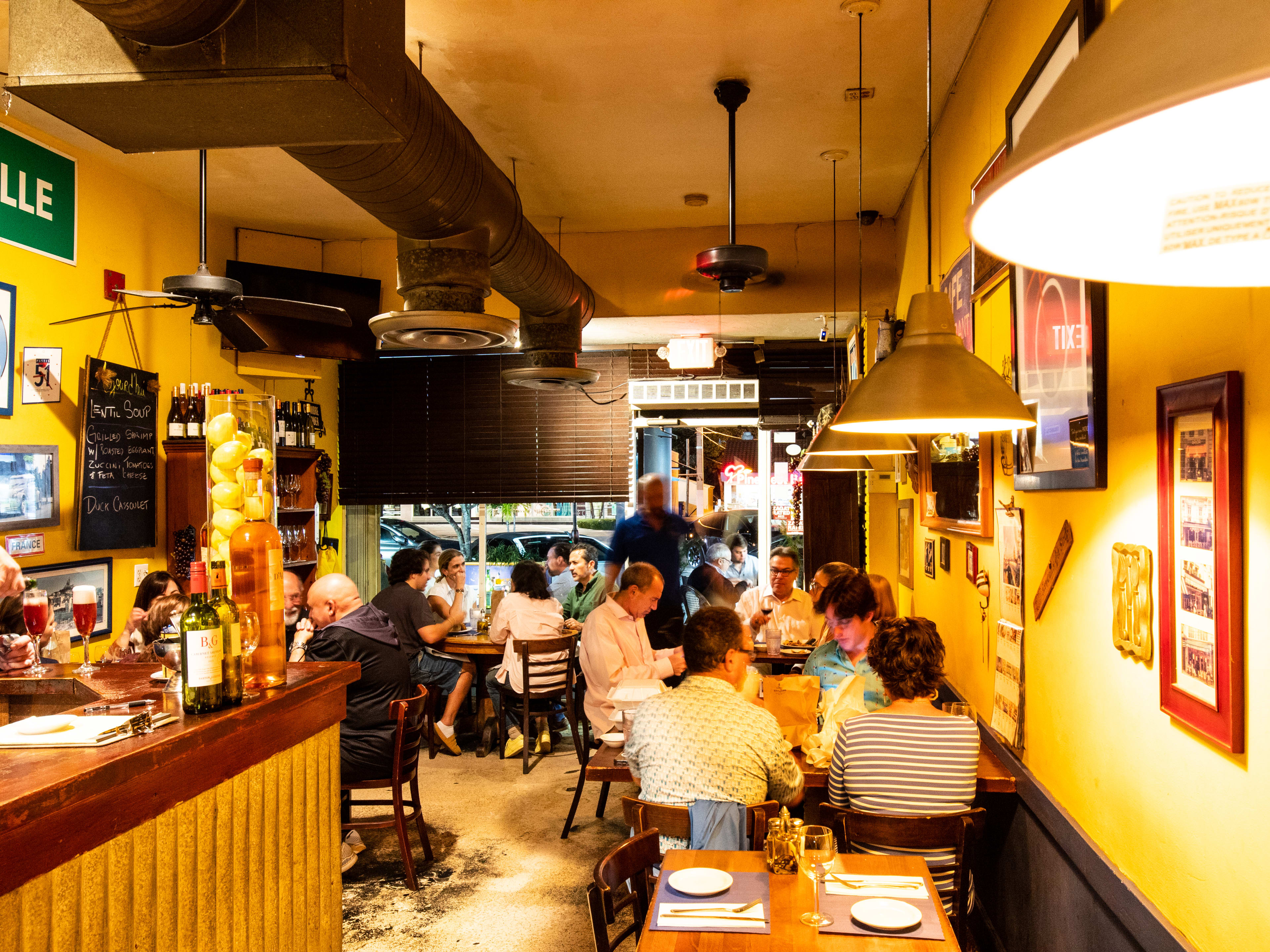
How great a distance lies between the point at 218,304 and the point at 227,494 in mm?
2191

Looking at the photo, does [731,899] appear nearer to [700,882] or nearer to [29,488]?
[700,882]

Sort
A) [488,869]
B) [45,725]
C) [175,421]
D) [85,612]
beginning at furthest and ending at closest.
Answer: [175,421]
[488,869]
[85,612]
[45,725]

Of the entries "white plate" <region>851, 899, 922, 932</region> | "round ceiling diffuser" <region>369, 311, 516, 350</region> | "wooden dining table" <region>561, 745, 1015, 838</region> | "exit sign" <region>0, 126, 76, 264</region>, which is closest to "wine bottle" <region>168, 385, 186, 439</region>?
"exit sign" <region>0, 126, 76, 264</region>

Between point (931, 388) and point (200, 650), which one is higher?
point (931, 388)

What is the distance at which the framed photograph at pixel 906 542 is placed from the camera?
5.31 metres

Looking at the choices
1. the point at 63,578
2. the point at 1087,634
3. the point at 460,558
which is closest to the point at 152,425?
the point at 63,578

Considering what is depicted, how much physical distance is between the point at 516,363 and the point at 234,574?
16.7ft

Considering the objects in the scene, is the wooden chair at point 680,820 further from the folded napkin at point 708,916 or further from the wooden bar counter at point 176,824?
the wooden bar counter at point 176,824

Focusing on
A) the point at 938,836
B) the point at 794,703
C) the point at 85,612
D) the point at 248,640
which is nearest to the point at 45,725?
the point at 248,640

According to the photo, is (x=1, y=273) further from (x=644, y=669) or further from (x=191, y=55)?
(x=644, y=669)

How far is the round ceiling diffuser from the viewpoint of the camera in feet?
11.1

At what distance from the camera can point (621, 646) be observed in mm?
4707

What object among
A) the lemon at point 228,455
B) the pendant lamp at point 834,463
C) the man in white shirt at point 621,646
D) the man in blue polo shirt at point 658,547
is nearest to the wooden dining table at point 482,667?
the man in blue polo shirt at point 658,547

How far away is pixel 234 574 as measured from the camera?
84.8 inches
